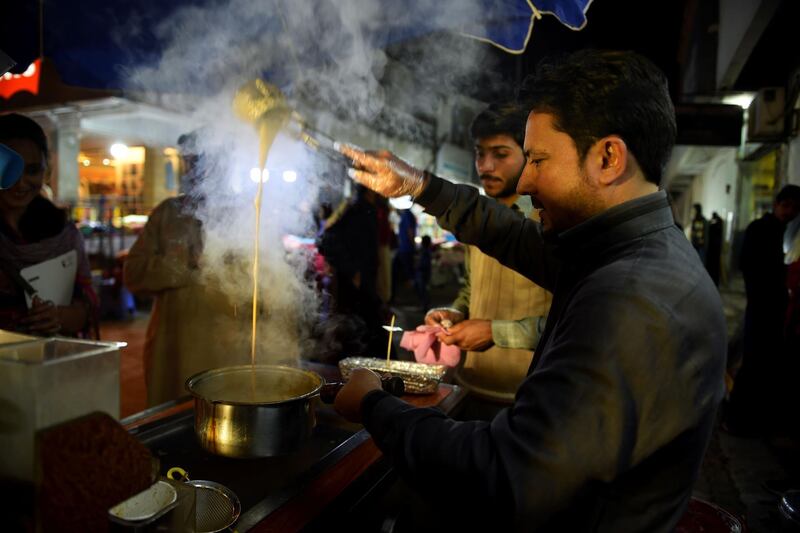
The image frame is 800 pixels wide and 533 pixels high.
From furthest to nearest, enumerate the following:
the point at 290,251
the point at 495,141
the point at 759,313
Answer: the point at 759,313, the point at 290,251, the point at 495,141

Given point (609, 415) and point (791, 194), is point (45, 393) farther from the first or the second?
point (791, 194)

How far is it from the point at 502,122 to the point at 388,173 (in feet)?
3.18

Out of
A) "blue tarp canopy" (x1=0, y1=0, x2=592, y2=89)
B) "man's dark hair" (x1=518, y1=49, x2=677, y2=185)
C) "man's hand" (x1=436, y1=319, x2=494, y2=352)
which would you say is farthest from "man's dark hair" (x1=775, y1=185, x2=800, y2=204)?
"man's dark hair" (x1=518, y1=49, x2=677, y2=185)

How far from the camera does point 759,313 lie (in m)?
5.37

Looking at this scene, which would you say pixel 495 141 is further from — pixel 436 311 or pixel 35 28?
pixel 35 28

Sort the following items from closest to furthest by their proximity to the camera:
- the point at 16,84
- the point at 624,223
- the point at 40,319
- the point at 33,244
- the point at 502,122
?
1. the point at 624,223
2. the point at 40,319
3. the point at 502,122
4. the point at 33,244
5. the point at 16,84

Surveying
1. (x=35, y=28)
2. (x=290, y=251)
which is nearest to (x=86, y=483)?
(x=35, y=28)

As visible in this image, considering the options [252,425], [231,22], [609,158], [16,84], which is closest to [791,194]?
[609,158]

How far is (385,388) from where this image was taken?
63.9 inches

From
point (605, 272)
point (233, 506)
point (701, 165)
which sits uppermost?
point (701, 165)

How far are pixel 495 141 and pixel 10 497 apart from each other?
103 inches

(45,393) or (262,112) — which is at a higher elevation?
(262,112)

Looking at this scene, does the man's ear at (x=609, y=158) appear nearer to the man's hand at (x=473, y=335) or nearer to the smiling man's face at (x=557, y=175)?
the smiling man's face at (x=557, y=175)

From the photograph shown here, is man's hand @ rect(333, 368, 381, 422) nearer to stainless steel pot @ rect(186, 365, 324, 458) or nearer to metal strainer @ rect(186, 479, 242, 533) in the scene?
stainless steel pot @ rect(186, 365, 324, 458)
